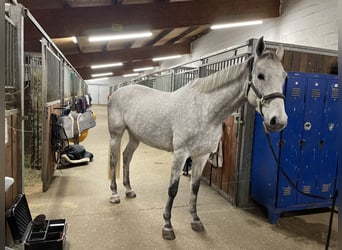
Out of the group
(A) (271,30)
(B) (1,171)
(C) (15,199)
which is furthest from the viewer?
(A) (271,30)

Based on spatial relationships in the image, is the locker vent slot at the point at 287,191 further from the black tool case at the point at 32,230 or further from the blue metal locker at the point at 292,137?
the black tool case at the point at 32,230

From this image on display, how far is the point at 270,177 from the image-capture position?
2221mm

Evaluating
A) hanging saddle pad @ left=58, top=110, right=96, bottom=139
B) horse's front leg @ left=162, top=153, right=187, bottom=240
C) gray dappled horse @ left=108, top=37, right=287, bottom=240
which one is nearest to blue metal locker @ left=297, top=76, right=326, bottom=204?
gray dappled horse @ left=108, top=37, right=287, bottom=240

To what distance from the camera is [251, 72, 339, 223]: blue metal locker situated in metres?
2.18

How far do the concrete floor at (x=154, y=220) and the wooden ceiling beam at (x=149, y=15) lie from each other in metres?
2.55

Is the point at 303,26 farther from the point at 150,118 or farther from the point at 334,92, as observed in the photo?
the point at 150,118

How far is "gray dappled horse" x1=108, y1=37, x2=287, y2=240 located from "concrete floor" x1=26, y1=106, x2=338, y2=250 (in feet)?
0.47

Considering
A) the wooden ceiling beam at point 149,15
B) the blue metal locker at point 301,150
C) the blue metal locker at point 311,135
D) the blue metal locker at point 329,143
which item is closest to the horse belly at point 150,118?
the blue metal locker at point 301,150

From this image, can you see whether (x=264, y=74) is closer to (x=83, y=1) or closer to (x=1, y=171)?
(x=1, y=171)

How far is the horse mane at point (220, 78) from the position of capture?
1794 mm

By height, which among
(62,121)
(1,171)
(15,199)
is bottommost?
(15,199)

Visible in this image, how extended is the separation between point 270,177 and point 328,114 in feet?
2.77

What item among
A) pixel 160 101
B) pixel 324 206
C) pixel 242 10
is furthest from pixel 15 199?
pixel 242 10

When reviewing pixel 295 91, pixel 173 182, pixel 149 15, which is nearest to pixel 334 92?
pixel 295 91
